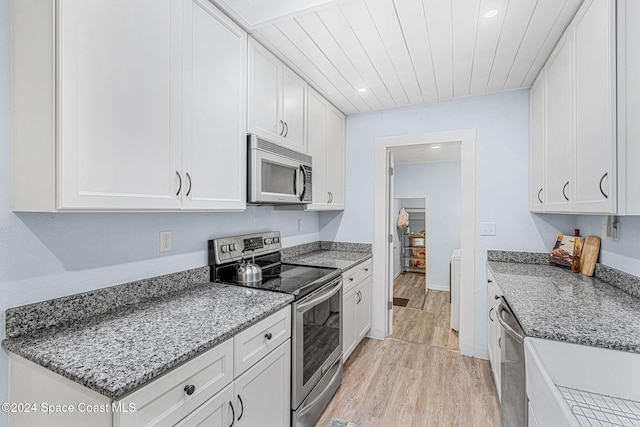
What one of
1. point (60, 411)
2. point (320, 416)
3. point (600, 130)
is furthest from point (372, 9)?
point (320, 416)

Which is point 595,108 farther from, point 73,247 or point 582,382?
point 73,247

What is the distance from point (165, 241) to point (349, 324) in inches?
65.7

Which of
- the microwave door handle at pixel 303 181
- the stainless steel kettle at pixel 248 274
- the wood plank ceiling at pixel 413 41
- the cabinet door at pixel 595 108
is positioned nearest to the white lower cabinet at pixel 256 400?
the stainless steel kettle at pixel 248 274

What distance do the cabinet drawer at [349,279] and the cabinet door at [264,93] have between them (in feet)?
3.98

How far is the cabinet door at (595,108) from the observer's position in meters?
1.28

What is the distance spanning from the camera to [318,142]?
2.72 m

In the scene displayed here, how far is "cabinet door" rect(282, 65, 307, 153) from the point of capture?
220 centimetres

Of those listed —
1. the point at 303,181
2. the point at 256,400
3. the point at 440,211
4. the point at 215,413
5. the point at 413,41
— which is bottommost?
the point at 256,400

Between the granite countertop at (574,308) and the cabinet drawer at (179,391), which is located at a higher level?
the granite countertop at (574,308)

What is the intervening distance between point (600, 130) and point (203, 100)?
1881 millimetres

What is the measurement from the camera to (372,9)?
1.58 m

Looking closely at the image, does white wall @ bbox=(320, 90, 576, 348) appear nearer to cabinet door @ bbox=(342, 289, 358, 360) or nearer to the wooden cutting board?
the wooden cutting board

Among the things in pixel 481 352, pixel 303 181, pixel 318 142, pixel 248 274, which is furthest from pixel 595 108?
pixel 481 352

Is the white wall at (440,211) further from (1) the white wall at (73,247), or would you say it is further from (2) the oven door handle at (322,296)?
(1) the white wall at (73,247)
